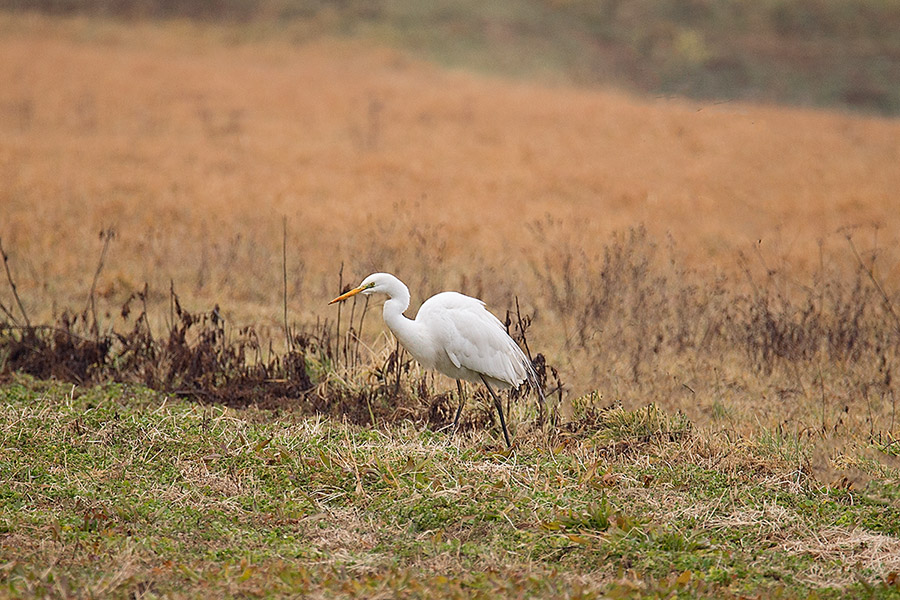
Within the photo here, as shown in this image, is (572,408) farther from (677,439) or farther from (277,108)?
(277,108)

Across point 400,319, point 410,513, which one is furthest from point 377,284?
point 410,513

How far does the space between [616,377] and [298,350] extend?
8.87 ft

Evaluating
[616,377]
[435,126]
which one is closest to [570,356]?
[616,377]

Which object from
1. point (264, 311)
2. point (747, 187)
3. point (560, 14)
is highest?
point (560, 14)

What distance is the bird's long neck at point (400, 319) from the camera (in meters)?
6.08

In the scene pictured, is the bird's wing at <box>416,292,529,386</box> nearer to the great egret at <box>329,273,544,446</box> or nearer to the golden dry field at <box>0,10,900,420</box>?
the great egret at <box>329,273,544,446</box>

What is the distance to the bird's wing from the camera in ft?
20.5

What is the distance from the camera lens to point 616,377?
307 inches

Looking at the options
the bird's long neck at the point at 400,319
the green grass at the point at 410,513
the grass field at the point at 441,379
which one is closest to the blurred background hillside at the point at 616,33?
the grass field at the point at 441,379

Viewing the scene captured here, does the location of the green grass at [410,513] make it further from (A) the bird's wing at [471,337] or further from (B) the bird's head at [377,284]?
(B) the bird's head at [377,284]

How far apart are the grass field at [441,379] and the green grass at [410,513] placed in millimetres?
21

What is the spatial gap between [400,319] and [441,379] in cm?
169

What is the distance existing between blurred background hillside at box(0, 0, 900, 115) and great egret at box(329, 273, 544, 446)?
22018 mm

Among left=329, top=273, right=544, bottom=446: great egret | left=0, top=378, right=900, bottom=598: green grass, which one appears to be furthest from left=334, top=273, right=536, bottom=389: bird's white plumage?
left=0, top=378, right=900, bottom=598: green grass
